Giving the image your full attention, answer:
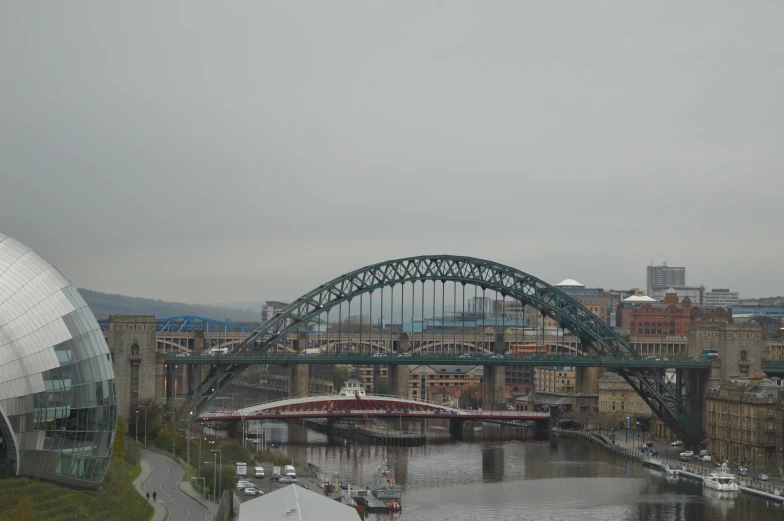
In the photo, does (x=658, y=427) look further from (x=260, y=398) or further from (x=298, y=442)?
(x=260, y=398)

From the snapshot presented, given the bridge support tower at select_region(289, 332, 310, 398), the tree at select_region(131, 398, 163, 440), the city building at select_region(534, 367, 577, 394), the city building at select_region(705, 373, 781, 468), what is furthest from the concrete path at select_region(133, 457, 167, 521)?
the city building at select_region(534, 367, 577, 394)

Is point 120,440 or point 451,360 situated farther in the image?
point 451,360

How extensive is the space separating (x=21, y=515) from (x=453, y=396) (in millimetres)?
126220

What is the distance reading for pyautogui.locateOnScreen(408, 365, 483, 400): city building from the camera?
16875cm

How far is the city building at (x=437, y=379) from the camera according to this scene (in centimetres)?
16875

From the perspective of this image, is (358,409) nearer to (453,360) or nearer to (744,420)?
(453,360)

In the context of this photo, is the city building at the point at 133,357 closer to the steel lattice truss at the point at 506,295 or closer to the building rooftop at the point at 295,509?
the steel lattice truss at the point at 506,295

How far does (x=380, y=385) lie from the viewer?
175625mm

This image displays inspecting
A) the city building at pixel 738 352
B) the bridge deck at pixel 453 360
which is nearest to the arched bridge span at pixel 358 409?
the bridge deck at pixel 453 360

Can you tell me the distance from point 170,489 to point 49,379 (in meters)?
23.3

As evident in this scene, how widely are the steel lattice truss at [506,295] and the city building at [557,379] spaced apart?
41868mm

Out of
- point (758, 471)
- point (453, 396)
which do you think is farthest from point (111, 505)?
point (453, 396)

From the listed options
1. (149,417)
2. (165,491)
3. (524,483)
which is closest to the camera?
(165,491)

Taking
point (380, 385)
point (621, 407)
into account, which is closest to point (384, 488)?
point (621, 407)
